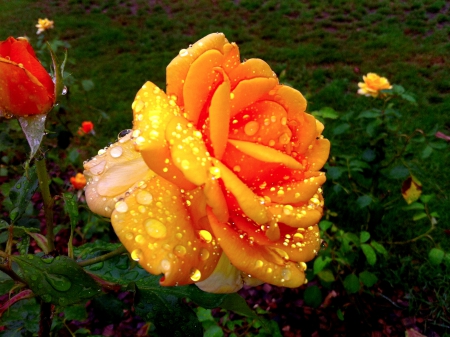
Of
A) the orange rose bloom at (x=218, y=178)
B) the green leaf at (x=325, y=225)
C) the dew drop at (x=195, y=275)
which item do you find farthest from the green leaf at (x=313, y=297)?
the dew drop at (x=195, y=275)

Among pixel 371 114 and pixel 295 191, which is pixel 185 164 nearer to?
pixel 295 191

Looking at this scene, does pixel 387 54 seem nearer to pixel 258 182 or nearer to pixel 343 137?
pixel 343 137

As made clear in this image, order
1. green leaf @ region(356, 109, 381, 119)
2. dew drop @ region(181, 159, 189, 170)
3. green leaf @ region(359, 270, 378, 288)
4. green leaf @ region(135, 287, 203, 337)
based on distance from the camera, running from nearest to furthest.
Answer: dew drop @ region(181, 159, 189, 170), green leaf @ region(135, 287, 203, 337), green leaf @ region(359, 270, 378, 288), green leaf @ region(356, 109, 381, 119)

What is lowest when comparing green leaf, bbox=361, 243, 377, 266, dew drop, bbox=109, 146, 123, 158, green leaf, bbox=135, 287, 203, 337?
green leaf, bbox=361, 243, 377, 266

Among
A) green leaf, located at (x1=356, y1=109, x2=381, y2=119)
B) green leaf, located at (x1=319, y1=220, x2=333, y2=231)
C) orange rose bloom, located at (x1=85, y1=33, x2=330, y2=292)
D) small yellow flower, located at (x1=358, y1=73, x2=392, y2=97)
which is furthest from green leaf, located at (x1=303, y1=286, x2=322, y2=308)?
orange rose bloom, located at (x1=85, y1=33, x2=330, y2=292)

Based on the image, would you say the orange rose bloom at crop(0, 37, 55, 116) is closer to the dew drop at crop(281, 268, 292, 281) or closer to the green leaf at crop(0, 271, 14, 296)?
the green leaf at crop(0, 271, 14, 296)

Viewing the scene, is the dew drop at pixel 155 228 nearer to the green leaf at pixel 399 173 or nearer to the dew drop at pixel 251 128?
the dew drop at pixel 251 128

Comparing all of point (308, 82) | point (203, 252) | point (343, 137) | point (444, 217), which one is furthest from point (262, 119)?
point (308, 82)
